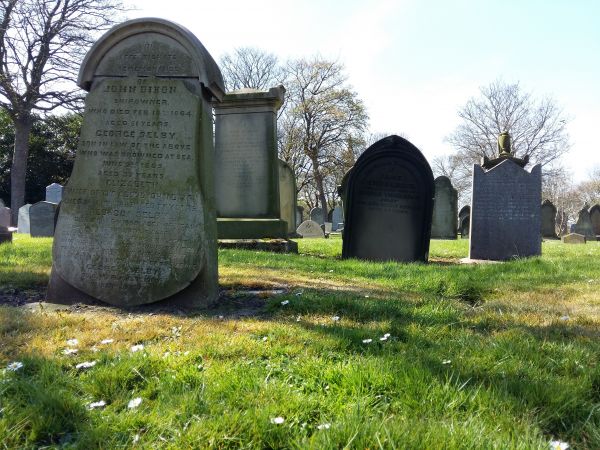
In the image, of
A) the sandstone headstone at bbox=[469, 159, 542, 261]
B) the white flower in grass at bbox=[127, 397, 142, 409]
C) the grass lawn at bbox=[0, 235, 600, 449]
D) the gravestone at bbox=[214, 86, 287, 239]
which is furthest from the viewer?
A: the gravestone at bbox=[214, 86, 287, 239]

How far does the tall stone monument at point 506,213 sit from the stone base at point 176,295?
6.71 meters

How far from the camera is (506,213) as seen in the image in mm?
8992

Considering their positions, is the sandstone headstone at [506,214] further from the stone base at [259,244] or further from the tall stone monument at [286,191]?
the tall stone monument at [286,191]

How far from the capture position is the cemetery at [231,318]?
5.50ft

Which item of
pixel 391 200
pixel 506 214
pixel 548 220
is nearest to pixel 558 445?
pixel 391 200

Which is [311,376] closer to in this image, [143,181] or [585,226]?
[143,181]

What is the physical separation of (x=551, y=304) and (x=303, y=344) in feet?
8.09

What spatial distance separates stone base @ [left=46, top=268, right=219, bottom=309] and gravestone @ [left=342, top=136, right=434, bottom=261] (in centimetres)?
449

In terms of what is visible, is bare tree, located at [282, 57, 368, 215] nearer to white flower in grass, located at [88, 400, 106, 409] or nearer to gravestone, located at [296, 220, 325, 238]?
gravestone, located at [296, 220, 325, 238]

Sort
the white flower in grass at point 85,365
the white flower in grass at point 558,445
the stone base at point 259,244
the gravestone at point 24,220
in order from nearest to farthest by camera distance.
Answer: the white flower in grass at point 558,445
the white flower in grass at point 85,365
the stone base at point 259,244
the gravestone at point 24,220

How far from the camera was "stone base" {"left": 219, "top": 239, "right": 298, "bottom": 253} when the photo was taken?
28.1 feet

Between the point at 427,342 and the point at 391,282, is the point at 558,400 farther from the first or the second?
the point at 391,282

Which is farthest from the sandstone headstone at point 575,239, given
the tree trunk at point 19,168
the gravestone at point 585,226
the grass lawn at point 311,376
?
the tree trunk at point 19,168

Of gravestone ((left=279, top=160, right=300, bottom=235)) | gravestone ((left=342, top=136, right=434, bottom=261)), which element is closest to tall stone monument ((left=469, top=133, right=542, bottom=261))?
gravestone ((left=342, top=136, right=434, bottom=261))
